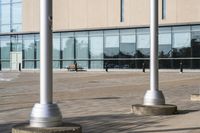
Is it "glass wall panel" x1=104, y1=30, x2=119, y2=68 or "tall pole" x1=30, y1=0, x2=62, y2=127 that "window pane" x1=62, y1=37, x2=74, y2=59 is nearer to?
"glass wall panel" x1=104, y1=30, x2=119, y2=68

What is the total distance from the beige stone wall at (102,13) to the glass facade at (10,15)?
101 centimetres

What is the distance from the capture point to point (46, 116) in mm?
7883

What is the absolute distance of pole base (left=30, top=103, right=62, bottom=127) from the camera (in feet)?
25.8

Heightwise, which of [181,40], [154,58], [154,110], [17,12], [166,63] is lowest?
[154,110]

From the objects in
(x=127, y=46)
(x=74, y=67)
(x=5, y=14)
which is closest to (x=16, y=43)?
(x=5, y=14)

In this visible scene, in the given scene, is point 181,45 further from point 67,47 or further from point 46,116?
point 46,116

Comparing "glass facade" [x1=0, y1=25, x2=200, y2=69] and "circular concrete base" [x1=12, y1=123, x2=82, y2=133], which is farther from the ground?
"glass facade" [x1=0, y1=25, x2=200, y2=69]

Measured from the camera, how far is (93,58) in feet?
180

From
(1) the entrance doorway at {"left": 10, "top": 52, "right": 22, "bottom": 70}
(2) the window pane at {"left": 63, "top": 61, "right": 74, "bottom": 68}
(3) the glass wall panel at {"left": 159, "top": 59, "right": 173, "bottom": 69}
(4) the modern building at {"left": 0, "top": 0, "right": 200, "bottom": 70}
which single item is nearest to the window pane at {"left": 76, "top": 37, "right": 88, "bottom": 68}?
(4) the modern building at {"left": 0, "top": 0, "right": 200, "bottom": 70}

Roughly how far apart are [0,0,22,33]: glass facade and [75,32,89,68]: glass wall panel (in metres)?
8.84

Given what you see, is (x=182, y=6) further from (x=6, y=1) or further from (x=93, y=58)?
(x=6, y=1)

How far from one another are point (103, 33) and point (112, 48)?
202 centimetres

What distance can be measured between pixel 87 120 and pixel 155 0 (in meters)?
3.50

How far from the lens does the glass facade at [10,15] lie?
6112cm
